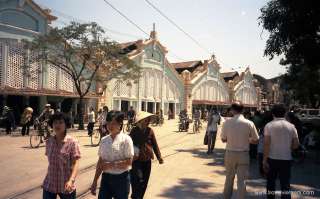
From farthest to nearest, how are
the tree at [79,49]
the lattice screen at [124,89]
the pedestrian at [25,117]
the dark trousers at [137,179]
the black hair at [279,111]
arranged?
the lattice screen at [124,89]
the tree at [79,49]
the pedestrian at [25,117]
the black hair at [279,111]
the dark trousers at [137,179]

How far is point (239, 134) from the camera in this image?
17.2 feet

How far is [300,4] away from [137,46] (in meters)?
27.4

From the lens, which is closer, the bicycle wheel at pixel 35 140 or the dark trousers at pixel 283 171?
the dark trousers at pixel 283 171

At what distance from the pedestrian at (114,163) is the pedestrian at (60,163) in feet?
1.02

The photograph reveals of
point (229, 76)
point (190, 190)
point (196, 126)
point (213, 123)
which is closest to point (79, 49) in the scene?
point (196, 126)

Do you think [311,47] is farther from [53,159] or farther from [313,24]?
[53,159]

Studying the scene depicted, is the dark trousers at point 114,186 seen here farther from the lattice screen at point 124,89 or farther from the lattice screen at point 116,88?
the lattice screen at point 124,89

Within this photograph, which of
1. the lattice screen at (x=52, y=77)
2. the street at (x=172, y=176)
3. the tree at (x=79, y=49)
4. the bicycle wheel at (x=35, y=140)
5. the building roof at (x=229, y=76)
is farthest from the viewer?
the building roof at (x=229, y=76)

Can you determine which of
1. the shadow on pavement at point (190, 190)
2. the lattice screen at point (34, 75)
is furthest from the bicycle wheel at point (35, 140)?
the lattice screen at point (34, 75)

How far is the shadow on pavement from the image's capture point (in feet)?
21.1

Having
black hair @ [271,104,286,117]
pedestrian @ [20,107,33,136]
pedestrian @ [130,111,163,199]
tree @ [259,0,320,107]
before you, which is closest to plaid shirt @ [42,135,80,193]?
pedestrian @ [130,111,163,199]

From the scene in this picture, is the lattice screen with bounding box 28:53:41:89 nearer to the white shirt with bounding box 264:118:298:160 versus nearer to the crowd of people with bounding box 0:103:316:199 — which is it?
the crowd of people with bounding box 0:103:316:199

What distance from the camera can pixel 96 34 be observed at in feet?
74.3

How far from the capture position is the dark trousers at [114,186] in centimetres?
385
